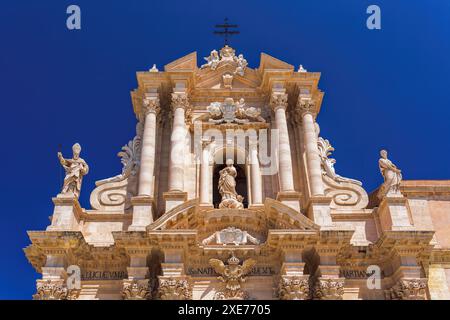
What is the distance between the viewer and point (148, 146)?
59.3ft

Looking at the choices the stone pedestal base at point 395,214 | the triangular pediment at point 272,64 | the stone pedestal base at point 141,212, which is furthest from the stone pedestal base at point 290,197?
the triangular pediment at point 272,64

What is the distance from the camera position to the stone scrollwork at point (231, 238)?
15.9 m

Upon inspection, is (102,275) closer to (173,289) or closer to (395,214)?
(173,289)

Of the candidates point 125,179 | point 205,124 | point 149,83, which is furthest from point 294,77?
point 125,179

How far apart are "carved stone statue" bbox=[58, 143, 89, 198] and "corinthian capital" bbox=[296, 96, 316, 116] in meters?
7.64

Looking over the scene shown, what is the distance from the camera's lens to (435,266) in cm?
1605

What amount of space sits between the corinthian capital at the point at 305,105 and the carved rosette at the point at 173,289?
25.6 ft

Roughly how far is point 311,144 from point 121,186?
651cm

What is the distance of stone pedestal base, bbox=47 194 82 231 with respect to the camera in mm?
15609

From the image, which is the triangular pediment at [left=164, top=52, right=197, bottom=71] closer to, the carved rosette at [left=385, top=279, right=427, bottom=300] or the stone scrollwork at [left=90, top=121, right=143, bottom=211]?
the stone scrollwork at [left=90, top=121, right=143, bottom=211]

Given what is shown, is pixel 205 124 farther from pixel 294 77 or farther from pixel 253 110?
pixel 294 77

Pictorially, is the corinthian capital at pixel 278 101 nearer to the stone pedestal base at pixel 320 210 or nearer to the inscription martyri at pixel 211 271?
the stone pedestal base at pixel 320 210

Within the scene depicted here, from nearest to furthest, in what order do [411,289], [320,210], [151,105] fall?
[411,289] < [320,210] < [151,105]

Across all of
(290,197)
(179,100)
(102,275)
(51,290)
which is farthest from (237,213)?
(51,290)
